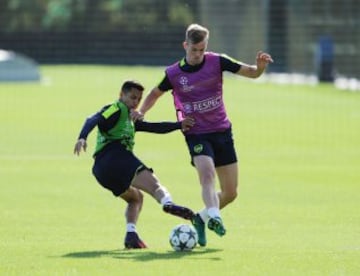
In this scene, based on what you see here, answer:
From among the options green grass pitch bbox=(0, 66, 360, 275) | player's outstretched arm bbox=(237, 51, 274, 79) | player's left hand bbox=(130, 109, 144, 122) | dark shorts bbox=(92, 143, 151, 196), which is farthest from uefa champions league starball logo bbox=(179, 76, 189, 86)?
green grass pitch bbox=(0, 66, 360, 275)

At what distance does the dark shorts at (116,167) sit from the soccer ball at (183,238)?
0.75 meters

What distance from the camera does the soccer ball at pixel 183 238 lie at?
36.3 feet

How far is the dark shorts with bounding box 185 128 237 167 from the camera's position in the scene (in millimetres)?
11827

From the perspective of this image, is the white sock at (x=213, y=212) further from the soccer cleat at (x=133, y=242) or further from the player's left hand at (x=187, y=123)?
the player's left hand at (x=187, y=123)

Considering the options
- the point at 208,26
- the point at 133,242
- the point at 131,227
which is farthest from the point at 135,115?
the point at 208,26

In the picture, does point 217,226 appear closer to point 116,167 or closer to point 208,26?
point 116,167

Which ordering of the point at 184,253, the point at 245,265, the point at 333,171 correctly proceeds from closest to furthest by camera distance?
the point at 245,265 < the point at 184,253 < the point at 333,171

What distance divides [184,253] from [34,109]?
87.3 ft

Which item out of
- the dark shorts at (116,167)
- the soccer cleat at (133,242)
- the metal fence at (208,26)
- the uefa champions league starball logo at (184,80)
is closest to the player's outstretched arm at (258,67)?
the uefa champions league starball logo at (184,80)

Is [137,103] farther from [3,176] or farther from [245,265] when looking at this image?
[3,176]

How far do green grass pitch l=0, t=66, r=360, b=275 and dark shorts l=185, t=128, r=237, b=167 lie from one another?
0.85 m

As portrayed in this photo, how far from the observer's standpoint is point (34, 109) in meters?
37.1

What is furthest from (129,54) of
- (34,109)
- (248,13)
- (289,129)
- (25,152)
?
(25,152)

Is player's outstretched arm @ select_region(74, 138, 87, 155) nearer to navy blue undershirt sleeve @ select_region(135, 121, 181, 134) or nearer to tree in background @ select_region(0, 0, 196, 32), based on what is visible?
navy blue undershirt sleeve @ select_region(135, 121, 181, 134)
